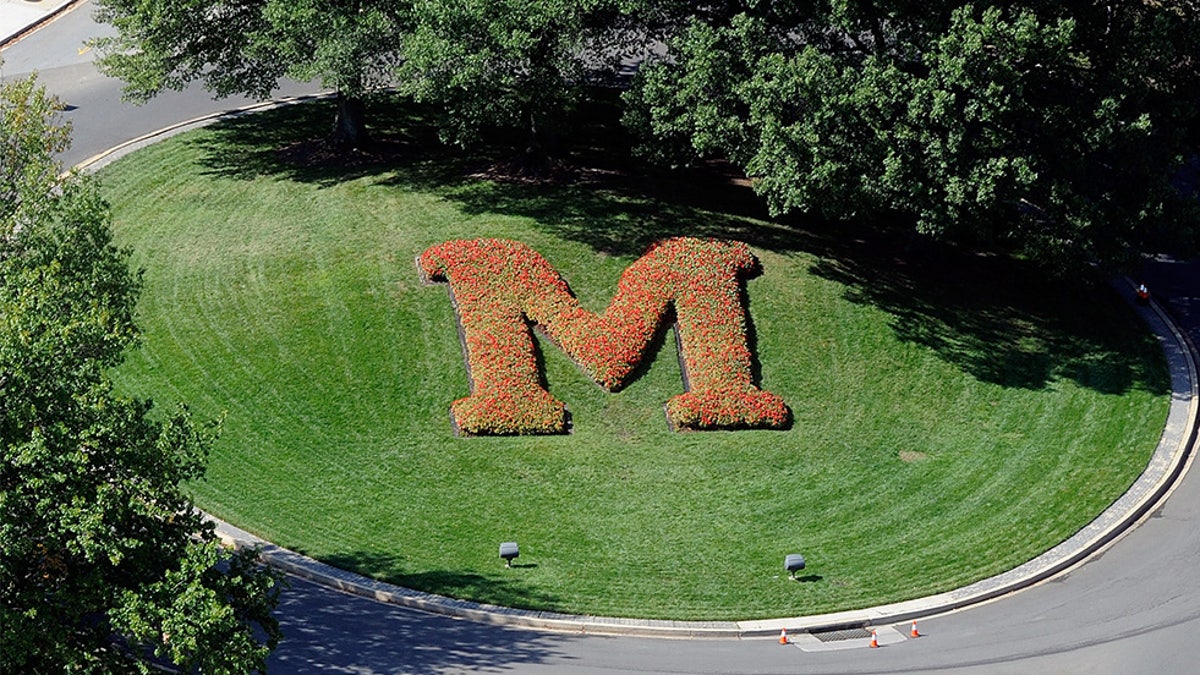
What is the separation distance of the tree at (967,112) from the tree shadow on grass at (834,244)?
255 centimetres

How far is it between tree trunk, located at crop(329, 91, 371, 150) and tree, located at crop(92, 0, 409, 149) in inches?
1.3

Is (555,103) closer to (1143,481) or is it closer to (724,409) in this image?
(724,409)

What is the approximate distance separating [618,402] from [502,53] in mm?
10649

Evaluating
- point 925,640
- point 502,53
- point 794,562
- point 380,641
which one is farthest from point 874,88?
point 380,641

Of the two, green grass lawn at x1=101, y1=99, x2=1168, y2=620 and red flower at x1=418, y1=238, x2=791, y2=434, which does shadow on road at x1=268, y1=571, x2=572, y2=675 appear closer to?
green grass lawn at x1=101, y1=99, x2=1168, y2=620

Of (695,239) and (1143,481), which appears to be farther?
(695,239)

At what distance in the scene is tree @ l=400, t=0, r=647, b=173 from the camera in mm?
39812

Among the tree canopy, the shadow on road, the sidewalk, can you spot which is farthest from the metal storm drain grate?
the sidewalk

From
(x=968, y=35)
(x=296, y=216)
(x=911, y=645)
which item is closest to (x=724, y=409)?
(x=911, y=645)

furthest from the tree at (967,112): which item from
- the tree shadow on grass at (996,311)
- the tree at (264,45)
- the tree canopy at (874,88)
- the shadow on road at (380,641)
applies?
the shadow on road at (380,641)

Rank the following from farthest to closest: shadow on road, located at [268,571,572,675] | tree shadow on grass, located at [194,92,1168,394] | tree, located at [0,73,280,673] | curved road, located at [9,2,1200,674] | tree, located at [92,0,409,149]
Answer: tree, located at [92,0,409,149] < tree shadow on grass, located at [194,92,1168,394] < curved road, located at [9,2,1200,674] < shadow on road, located at [268,571,572,675] < tree, located at [0,73,280,673]

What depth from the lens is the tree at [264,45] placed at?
41719 millimetres

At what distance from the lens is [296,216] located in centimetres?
4262

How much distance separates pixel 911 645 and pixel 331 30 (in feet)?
79.0
